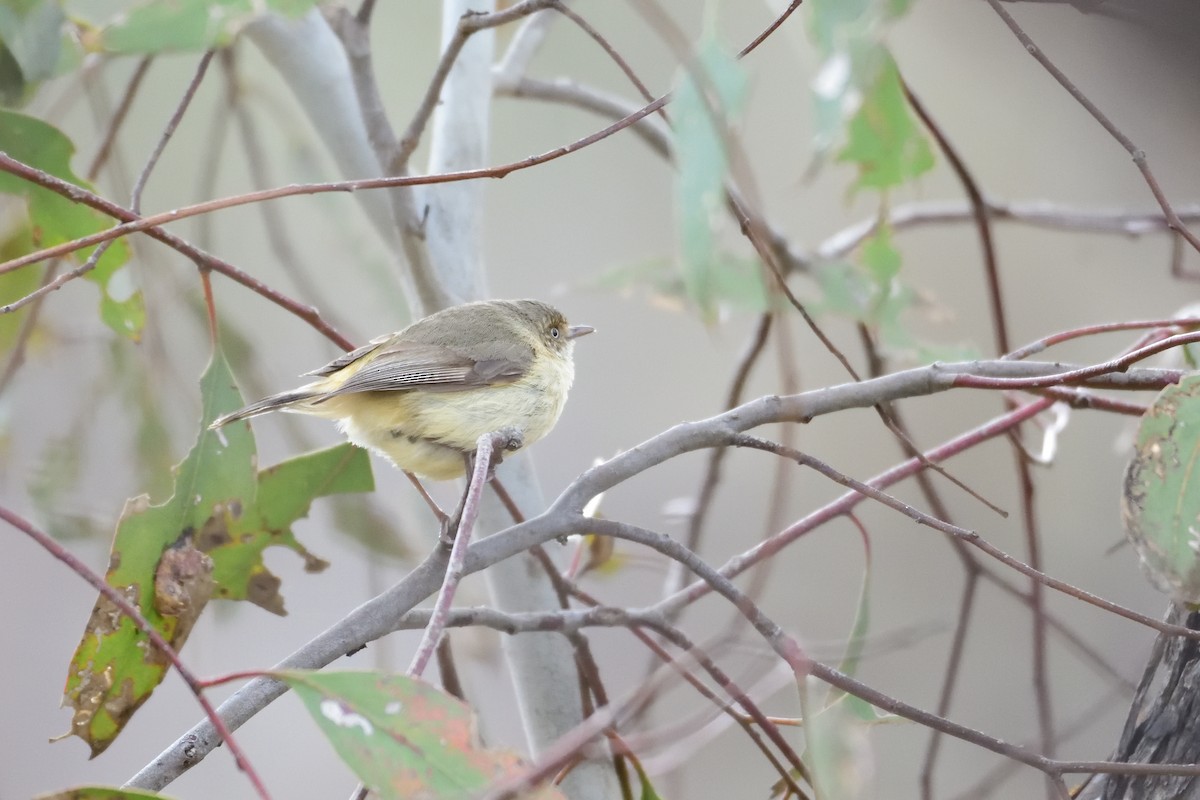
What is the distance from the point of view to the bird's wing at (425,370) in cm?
167

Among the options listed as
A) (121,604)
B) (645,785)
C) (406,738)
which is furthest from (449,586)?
(645,785)

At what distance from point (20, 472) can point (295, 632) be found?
1325 millimetres

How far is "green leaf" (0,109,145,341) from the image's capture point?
1382mm

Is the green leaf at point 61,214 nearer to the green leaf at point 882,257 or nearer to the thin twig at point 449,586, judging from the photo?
the thin twig at point 449,586

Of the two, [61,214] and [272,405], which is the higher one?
[61,214]

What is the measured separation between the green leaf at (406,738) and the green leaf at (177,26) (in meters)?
0.84

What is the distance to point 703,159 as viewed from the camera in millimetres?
772

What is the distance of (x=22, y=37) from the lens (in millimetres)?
1370

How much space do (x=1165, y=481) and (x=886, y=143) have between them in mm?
532

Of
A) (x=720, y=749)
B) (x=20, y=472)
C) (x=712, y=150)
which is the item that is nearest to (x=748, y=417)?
(x=712, y=150)

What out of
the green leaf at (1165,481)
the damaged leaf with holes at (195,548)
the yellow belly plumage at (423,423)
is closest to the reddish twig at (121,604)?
the damaged leaf with holes at (195,548)

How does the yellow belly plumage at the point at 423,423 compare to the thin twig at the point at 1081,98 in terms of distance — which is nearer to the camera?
the thin twig at the point at 1081,98

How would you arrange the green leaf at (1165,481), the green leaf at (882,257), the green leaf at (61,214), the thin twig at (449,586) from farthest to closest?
the green leaf at (882,257), the green leaf at (61,214), the green leaf at (1165,481), the thin twig at (449,586)

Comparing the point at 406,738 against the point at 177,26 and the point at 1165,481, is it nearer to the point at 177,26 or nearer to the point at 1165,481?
the point at 1165,481
